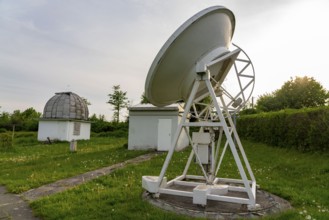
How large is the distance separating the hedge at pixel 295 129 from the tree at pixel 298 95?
1415cm

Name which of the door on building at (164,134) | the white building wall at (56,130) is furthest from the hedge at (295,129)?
the white building wall at (56,130)

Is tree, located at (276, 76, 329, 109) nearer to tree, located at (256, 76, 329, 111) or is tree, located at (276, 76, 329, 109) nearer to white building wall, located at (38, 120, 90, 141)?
tree, located at (256, 76, 329, 111)

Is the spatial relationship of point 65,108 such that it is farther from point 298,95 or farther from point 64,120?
point 298,95

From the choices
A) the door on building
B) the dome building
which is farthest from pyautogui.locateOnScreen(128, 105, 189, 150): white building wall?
the dome building

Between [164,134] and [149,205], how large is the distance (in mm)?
11259

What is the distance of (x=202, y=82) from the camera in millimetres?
6363

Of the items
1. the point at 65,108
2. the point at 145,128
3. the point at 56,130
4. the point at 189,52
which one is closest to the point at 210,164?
the point at 189,52

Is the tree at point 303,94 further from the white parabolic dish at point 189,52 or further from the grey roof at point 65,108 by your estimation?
the white parabolic dish at point 189,52

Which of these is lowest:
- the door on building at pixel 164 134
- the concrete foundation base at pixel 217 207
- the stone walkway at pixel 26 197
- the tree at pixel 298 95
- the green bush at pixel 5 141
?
the stone walkway at pixel 26 197

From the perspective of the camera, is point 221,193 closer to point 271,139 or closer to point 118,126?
point 271,139

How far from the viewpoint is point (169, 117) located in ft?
56.1

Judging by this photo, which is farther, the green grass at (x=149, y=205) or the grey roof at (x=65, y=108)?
the grey roof at (x=65, y=108)

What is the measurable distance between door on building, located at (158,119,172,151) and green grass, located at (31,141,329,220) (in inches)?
189

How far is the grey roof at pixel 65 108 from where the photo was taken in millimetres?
28703
